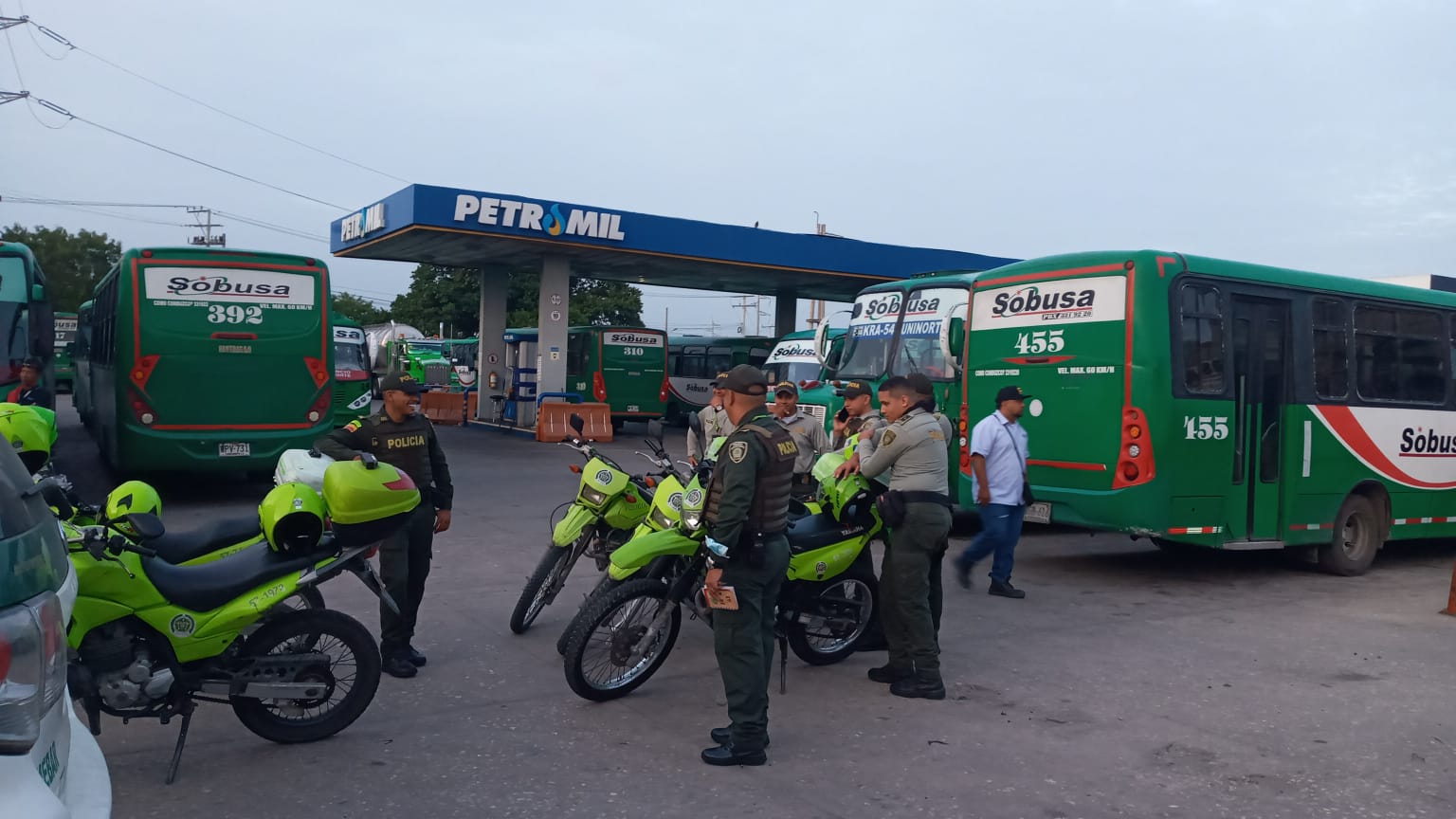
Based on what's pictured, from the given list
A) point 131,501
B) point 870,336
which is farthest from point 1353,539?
point 131,501

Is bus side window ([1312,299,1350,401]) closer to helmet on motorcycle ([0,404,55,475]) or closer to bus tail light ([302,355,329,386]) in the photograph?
helmet on motorcycle ([0,404,55,475])

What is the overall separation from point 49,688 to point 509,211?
767 inches

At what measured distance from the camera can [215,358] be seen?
42.2 ft

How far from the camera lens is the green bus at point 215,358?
41.2ft

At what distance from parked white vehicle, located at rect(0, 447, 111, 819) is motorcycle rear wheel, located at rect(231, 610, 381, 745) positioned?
7.38 feet

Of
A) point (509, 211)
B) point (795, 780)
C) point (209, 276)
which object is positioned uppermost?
point (509, 211)

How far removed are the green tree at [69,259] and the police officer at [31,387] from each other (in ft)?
173

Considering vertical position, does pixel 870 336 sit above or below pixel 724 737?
above

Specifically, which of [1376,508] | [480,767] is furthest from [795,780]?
[1376,508]

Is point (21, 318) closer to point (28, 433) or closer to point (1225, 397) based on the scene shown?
point (28, 433)

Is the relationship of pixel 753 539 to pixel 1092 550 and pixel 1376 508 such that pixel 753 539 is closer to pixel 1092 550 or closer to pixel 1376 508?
pixel 1092 550

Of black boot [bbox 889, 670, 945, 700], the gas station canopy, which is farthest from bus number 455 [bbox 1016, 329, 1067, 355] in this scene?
the gas station canopy

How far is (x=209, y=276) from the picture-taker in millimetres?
12867

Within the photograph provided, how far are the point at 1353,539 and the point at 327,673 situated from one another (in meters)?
10.1
